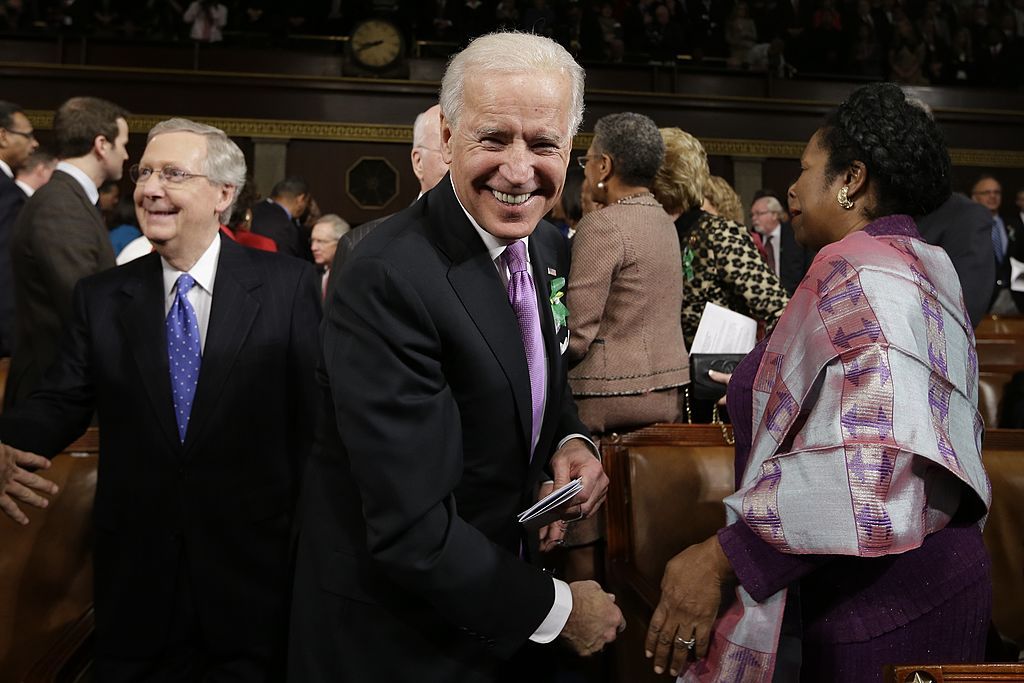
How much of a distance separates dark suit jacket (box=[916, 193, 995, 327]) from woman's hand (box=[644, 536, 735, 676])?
182 cm

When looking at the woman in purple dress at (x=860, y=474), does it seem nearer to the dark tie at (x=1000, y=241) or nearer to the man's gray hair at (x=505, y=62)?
the man's gray hair at (x=505, y=62)

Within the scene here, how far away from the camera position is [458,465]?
111cm

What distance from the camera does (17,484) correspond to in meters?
1.59

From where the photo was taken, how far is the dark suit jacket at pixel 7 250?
124 inches

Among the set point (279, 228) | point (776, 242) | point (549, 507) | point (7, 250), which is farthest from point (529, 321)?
point (776, 242)

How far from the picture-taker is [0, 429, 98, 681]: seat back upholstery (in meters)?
1.82

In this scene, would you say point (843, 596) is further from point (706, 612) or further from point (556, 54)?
point (556, 54)

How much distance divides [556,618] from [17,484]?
97 cm

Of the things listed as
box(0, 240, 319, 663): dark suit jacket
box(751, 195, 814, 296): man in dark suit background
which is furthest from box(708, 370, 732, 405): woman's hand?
box(751, 195, 814, 296): man in dark suit background

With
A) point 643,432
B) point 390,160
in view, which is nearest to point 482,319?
point 643,432

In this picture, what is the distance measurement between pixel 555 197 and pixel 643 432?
0.94 meters

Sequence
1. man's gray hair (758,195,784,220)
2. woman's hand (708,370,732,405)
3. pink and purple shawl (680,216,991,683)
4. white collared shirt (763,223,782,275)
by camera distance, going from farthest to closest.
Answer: man's gray hair (758,195,784,220), white collared shirt (763,223,782,275), woman's hand (708,370,732,405), pink and purple shawl (680,216,991,683)

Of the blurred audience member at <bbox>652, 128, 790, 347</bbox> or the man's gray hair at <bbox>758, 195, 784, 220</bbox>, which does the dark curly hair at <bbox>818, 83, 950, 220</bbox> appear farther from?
the man's gray hair at <bbox>758, 195, 784, 220</bbox>

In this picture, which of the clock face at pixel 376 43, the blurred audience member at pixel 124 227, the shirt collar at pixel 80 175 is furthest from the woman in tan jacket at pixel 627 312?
the clock face at pixel 376 43
